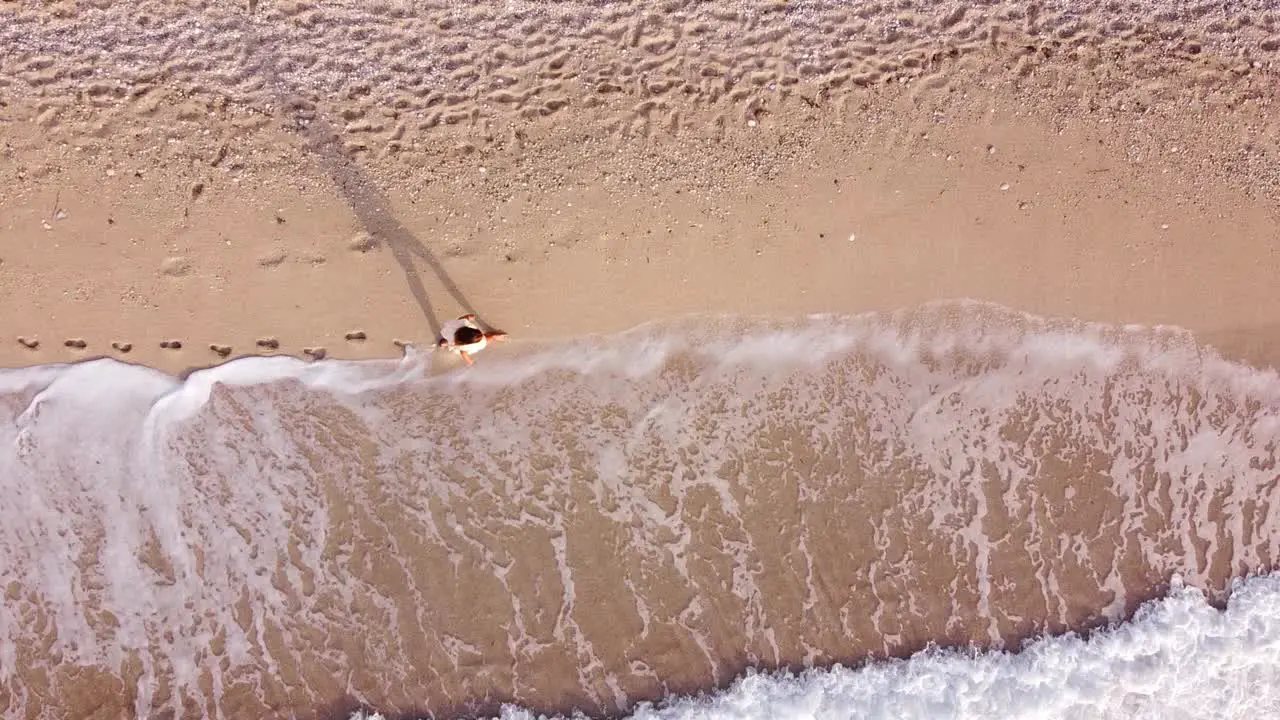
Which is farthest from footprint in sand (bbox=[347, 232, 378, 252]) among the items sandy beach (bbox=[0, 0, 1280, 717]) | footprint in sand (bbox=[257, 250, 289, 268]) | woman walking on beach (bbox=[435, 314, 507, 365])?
woman walking on beach (bbox=[435, 314, 507, 365])

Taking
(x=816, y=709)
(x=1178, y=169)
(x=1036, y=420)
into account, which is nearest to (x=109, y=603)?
(x=816, y=709)

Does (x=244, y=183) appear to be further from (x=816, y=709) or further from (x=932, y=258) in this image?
(x=816, y=709)

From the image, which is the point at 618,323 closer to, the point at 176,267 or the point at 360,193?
the point at 360,193

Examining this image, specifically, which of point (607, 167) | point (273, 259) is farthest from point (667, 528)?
point (273, 259)

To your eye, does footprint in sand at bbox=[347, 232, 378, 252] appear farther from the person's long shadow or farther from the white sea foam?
the white sea foam

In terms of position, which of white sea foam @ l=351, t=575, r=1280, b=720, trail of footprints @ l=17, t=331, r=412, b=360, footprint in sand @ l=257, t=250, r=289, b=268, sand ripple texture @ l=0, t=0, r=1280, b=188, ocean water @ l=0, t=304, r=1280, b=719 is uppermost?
sand ripple texture @ l=0, t=0, r=1280, b=188

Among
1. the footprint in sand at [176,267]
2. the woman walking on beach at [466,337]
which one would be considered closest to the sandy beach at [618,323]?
the footprint in sand at [176,267]
